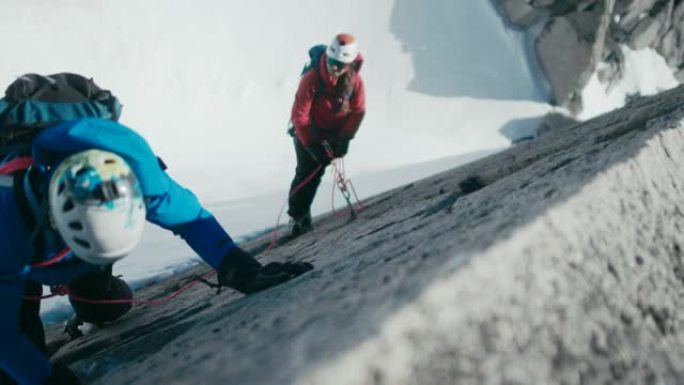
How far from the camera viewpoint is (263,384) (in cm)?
89

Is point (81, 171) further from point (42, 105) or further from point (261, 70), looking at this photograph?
point (261, 70)

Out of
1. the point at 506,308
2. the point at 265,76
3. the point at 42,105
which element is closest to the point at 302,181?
the point at 42,105

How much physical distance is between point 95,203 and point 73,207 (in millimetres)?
74

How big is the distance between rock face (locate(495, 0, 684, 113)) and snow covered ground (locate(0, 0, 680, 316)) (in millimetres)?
578

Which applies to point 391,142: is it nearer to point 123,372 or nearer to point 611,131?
point 611,131

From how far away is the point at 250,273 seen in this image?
2.01 metres

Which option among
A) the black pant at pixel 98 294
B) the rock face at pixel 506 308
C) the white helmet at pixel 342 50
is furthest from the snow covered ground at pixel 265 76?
the rock face at pixel 506 308

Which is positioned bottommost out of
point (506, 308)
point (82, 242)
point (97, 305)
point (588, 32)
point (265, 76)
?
point (506, 308)

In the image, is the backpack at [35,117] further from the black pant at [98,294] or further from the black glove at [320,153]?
the black glove at [320,153]

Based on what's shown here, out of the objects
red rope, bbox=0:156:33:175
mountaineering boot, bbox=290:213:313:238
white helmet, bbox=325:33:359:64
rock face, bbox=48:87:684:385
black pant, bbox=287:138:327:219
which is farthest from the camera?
mountaineering boot, bbox=290:213:313:238

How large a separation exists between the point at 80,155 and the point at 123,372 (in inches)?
25.3

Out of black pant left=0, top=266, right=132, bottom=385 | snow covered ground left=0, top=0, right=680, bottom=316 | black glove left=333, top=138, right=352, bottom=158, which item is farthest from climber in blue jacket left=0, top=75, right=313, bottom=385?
snow covered ground left=0, top=0, right=680, bottom=316

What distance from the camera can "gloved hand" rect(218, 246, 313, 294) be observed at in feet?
6.44

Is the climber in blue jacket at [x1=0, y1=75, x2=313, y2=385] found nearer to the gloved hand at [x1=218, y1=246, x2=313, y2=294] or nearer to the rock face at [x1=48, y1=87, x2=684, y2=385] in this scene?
the gloved hand at [x1=218, y1=246, x2=313, y2=294]
